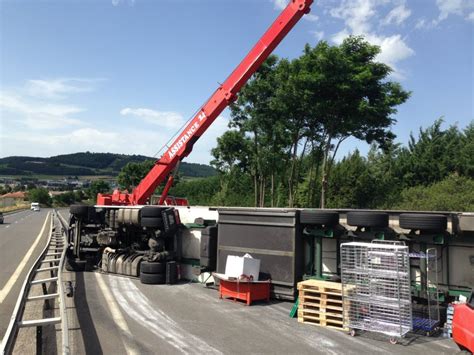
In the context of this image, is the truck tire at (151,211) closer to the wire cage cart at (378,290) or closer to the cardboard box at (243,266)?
the cardboard box at (243,266)

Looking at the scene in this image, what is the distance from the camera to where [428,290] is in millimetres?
7566

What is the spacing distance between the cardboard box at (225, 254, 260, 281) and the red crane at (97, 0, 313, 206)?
22.9 feet

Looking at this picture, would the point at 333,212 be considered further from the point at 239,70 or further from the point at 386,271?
the point at 239,70

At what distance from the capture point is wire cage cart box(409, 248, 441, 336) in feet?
24.0

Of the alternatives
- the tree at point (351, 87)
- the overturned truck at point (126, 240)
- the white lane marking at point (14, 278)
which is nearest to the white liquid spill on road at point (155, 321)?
the overturned truck at point (126, 240)

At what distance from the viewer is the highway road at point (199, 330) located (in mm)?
6215

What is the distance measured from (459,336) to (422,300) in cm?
310

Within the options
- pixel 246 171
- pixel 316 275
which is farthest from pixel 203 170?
pixel 316 275

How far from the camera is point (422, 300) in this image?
784 centimetres

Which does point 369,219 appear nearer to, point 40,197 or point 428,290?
point 428,290

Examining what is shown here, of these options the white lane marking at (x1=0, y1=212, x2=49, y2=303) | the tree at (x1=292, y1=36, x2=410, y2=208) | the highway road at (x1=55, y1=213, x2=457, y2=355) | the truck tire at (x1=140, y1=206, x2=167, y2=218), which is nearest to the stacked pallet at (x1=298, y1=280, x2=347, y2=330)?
the highway road at (x1=55, y1=213, x2=457, y2=355)

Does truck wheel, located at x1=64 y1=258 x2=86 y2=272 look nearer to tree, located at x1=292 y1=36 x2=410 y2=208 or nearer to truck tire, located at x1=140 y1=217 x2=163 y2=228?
truck tire, located at x1=140 y1=217 x2=163 y2=228

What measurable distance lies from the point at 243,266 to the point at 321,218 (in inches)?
76.0

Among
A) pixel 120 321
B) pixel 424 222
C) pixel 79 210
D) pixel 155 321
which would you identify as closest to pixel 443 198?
pixel 424 222
